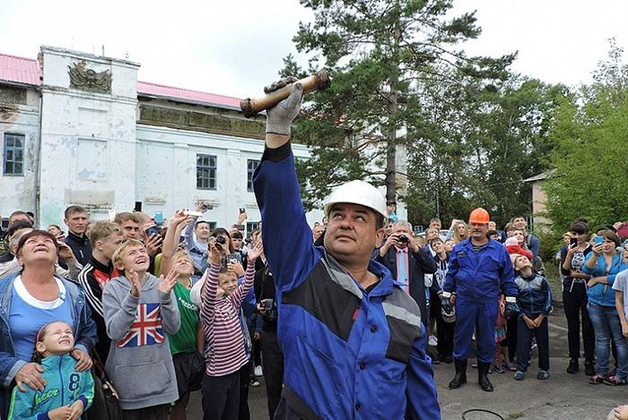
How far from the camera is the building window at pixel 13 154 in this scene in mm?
20609

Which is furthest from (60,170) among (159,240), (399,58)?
(159,240)

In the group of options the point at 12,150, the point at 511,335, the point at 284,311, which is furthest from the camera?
the point at 12,150

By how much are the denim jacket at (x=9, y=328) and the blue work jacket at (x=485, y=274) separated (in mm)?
4527

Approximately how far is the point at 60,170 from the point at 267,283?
20.3 m

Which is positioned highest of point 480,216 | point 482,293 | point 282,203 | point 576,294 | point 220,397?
point 480,216

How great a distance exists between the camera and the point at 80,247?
5.32m

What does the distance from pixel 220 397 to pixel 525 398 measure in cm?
385

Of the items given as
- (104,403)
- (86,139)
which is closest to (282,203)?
(104,403)

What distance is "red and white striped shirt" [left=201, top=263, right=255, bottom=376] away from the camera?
12.6ft

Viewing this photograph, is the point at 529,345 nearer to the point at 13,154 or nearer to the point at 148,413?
the point at 148,413

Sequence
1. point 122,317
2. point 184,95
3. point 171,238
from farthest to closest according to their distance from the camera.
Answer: point 184,95 < point 171,238 < point 122,317

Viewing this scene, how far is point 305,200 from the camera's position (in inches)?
742

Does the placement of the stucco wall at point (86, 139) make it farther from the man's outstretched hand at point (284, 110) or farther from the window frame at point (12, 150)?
the man's outstretched hand at point (284, 110)

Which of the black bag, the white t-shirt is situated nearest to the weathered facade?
the black bag
